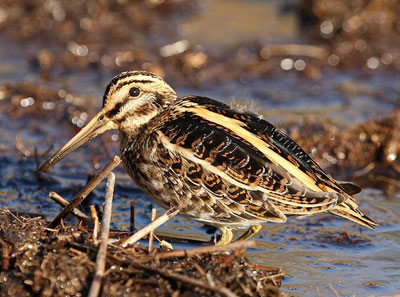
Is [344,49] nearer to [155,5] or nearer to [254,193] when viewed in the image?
[155,5]

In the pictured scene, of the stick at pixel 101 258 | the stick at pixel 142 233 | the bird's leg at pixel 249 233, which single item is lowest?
the stick at pixel 101 258

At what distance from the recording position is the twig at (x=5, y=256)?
5055 mm

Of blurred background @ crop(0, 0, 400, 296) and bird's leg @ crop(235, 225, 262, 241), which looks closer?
bird's leg @ crop(235, 225, 262, 241)

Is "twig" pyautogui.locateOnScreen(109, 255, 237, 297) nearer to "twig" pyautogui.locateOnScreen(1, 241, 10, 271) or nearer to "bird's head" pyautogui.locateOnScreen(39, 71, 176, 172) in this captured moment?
"twig" pyautogui.locateOnScreen(1, 241, 10, 271)

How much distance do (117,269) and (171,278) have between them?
12.9 inches

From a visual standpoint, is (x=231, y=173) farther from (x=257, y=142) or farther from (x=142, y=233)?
(x=142, y=233)

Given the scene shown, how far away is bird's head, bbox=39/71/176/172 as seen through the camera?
Answer: 5.98m

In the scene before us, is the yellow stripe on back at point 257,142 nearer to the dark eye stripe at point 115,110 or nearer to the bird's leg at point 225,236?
the dark eye stripe at point 115,110

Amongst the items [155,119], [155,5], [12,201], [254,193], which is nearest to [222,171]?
[254,193]

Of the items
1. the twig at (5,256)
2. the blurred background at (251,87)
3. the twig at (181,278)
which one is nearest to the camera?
the twig at (181,278)

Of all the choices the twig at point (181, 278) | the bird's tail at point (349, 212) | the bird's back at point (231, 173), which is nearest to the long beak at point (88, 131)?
the bird's back at point (231, 173)

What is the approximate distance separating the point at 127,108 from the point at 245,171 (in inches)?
40.5

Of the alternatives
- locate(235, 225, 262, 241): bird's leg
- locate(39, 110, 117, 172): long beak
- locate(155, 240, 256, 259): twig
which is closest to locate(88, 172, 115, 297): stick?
locate(155, 240, 256, 259): twig

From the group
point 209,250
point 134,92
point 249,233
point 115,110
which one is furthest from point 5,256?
point 249,233
